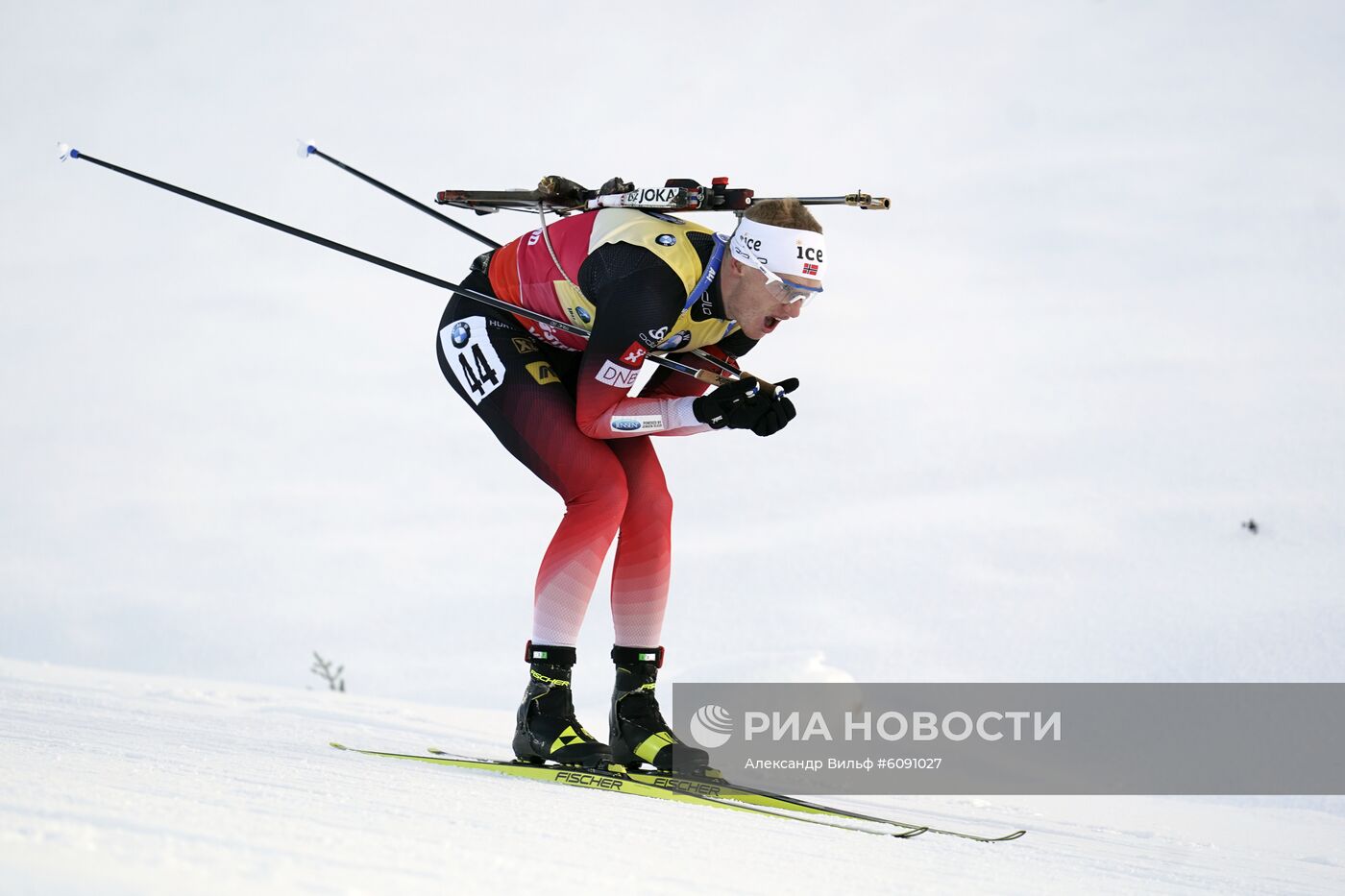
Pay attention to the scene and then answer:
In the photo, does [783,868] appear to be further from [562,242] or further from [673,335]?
[562,242]

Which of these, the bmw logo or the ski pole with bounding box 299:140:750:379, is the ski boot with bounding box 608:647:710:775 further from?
the ski pole with bounding box 299:140:750:379

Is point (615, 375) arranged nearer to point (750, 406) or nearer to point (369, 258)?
point (750, 406)

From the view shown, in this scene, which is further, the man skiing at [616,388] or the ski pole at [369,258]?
the ski pole at [369,258]

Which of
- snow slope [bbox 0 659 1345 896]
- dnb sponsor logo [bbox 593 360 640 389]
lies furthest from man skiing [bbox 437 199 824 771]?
snow slope [bbox 0 659 1345 896]

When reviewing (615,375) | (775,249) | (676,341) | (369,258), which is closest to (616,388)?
(615,375)

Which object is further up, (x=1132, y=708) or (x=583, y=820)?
(x=1132, y=708)

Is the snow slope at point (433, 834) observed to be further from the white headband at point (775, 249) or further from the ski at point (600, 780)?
the white headband at point (775, 249)

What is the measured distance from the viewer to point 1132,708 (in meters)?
4.64

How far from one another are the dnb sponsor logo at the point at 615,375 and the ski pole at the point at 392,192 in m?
0.73

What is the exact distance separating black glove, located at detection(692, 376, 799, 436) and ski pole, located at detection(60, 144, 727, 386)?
17 cm

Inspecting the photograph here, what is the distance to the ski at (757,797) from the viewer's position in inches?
90.7

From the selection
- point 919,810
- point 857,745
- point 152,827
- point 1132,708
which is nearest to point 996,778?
point 857,745

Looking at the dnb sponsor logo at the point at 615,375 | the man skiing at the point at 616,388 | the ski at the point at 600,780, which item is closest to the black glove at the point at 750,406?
the man skiing at the point at 616,388

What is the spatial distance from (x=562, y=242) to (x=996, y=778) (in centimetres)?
204
